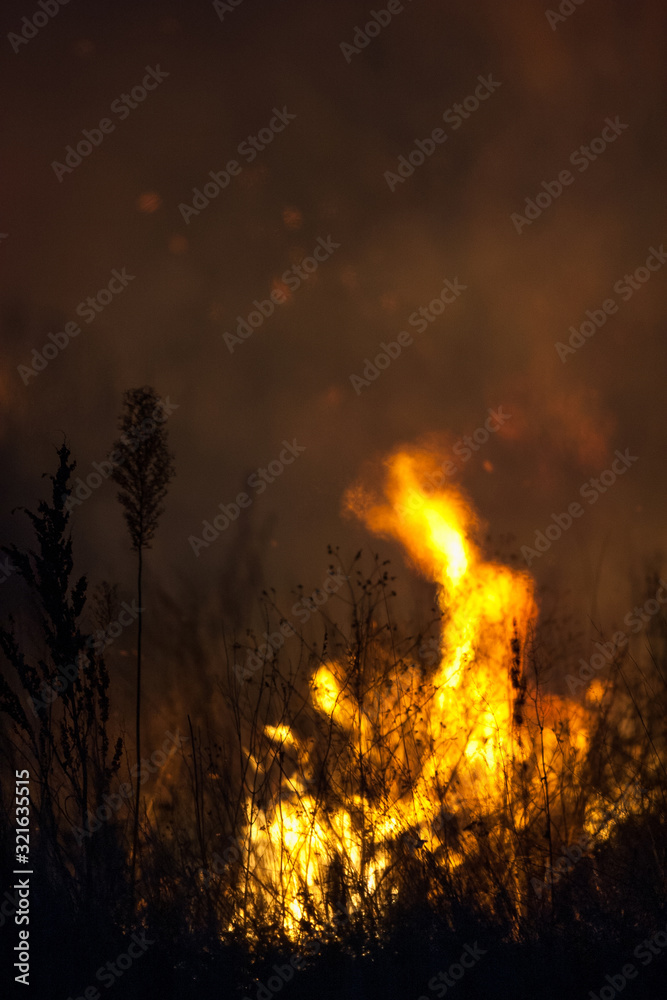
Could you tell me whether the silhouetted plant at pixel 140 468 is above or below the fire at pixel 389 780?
above

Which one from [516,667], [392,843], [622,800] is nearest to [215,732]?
[392,843]

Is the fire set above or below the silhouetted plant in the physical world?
below

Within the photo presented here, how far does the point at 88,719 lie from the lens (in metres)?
8.46

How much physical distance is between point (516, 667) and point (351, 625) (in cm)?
179

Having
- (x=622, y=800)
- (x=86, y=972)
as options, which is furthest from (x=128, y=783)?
(x=622, y=800)

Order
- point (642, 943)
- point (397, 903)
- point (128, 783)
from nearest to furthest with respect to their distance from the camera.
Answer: point (642, 943)
point (397, 903)
point (128, 783)

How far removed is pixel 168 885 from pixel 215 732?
58.1 inches

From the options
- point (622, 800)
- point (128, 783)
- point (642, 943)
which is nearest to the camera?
point (642, 943)

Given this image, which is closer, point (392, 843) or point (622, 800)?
point (392, 843)

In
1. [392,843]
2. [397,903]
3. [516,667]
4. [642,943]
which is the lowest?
[642,943]

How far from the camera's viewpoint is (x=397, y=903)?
23.4 ft

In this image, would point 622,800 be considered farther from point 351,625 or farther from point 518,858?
point 351,625

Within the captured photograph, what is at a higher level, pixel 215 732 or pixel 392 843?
pixel 215 732

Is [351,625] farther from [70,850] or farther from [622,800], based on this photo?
[70,850]
